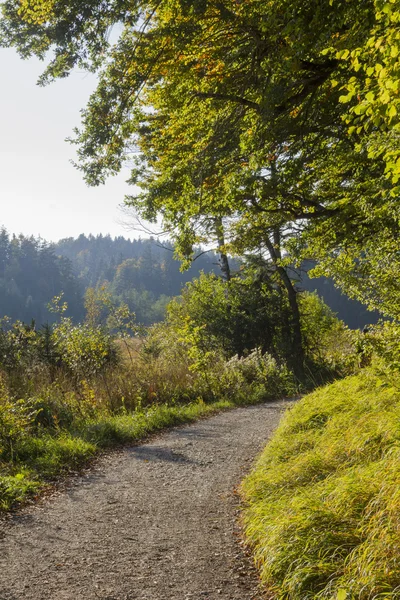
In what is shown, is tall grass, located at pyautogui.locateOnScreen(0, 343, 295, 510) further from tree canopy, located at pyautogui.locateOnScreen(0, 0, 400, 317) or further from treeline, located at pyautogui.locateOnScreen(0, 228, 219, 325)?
treeline, located at pyautogui.locateOnScreen(0, 228, 219, 325)

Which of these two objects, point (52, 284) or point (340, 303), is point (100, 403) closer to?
point (340, 303)

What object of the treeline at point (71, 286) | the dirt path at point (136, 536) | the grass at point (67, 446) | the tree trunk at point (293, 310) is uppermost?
the treeline at point (71, 286)

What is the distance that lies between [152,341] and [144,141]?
7180 millimetres

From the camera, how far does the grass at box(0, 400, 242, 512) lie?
575 cm

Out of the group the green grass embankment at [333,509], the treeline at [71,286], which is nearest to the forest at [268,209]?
the green grass embankment at [333,509]

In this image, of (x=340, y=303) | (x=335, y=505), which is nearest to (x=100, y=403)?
(x=335, y=505)

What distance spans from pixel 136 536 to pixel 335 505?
1.88 metres

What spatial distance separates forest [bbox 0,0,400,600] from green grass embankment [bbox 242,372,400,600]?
16 mm

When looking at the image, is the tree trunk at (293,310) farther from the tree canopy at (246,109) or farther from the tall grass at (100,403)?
the tree canopy at (246,109)

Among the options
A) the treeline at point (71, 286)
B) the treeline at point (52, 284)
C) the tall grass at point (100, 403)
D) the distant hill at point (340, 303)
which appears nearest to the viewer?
the tall grass at point (100, 403)

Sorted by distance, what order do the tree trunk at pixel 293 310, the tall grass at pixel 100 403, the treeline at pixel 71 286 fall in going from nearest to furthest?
the tall grass at pixel 100 403, the tree trunk at pixel 293 310, the treeline at pixel 71 286

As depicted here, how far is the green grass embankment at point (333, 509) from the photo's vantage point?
307cm

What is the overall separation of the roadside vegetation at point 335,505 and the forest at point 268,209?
17 millimetres

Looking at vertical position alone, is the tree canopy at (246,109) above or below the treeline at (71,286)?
below
